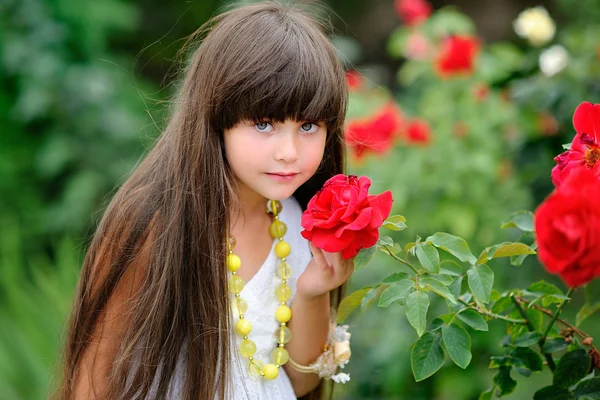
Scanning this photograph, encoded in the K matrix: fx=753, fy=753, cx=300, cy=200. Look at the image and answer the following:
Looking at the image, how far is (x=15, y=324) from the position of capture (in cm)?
300

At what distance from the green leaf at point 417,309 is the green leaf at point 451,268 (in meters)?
0.13

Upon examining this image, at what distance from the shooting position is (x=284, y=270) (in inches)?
60.5

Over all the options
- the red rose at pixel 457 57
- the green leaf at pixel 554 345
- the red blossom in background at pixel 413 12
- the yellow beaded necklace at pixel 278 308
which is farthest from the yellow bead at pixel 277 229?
the red blossom in background at pixel 413 12

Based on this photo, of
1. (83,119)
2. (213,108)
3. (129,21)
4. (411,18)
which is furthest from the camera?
(129,21)

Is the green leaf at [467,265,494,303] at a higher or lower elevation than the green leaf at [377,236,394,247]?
lower

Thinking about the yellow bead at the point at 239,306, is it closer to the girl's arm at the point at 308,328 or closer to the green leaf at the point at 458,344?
the girl's arm at the point at 308,328

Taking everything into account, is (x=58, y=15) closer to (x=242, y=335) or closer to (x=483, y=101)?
(x=483, y=101)

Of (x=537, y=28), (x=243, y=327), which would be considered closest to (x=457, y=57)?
(x=537, y=28)

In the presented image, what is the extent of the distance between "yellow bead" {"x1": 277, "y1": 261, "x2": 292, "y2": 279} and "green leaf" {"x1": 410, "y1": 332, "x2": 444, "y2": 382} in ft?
1.36

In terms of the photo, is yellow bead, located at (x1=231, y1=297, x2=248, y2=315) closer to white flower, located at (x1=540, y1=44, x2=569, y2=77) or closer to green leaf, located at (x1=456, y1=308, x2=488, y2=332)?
green leaf, located at (x1=456, y1=308, x2=488, y2=332)

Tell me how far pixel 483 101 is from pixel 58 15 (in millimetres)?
2183

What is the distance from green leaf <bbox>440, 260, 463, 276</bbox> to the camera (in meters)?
1.24

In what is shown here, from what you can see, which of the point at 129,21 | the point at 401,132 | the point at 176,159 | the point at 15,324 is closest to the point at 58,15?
the point at 129,21

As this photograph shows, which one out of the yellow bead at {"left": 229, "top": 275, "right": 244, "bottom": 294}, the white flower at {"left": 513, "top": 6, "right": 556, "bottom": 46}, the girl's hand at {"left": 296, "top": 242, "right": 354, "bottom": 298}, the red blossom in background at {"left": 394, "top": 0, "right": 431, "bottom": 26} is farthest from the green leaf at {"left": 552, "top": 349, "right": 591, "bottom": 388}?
the red blossom in background at {"left": 394, "top": 0, "right": 431, "bottom": 26}
